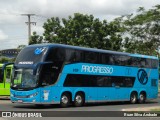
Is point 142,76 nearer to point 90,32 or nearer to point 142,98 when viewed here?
point 142,98

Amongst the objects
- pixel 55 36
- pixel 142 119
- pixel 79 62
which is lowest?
pixel 142 119

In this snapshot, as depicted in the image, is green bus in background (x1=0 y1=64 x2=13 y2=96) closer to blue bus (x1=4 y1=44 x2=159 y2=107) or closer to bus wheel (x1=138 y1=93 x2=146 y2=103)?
blue bus (x1=4 y1=44 x2=159 y2=107)

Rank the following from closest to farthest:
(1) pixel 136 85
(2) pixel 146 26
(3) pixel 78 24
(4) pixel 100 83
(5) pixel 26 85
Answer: (5) pixel 26 85, (4) pixel 100 83, (1) pixel 136 85, (2) pixel 146 26, (3) pixel 78 24

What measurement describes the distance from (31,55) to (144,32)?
2055 cm

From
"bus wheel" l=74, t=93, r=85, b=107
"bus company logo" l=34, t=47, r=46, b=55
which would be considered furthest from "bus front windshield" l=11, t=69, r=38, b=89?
"bus wheel" l=74, t=93, r=85, b=107

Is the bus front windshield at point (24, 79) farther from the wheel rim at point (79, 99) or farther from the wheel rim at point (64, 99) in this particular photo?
the wheel rim at point (79, 99)

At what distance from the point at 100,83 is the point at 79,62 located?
279cm

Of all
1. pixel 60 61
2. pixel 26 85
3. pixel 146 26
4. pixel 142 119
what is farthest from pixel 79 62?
pixel 146 26

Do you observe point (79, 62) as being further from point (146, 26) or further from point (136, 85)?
point (146, 26)

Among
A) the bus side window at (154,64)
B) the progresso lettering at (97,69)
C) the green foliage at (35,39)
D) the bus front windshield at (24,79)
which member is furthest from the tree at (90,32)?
the bus front windshield at (24,79)

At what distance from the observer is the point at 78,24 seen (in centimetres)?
4928

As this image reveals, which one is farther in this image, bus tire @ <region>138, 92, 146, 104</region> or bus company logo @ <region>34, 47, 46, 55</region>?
bus tire @ <region>138, 92, 146, 104</region>

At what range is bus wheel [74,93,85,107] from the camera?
25989mm

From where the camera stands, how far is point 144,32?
42500 mm
